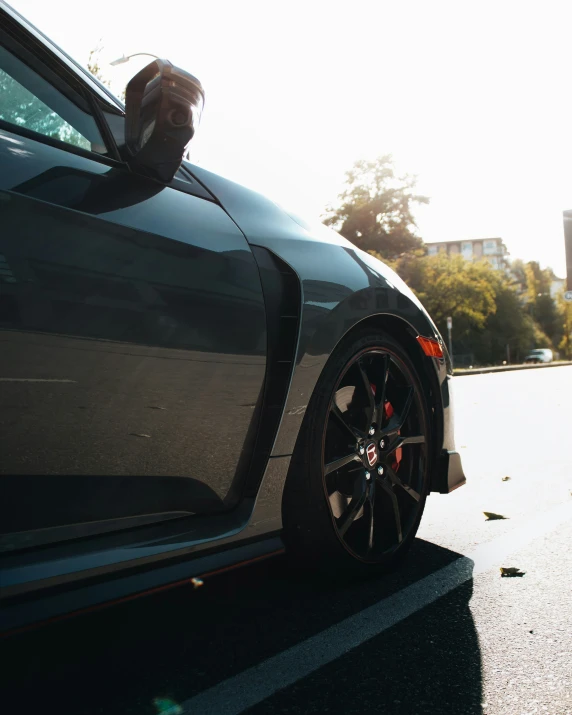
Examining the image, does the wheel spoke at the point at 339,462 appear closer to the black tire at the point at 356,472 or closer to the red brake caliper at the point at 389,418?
the black tire at the point at 356,472

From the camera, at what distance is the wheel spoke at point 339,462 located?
7.70 ft

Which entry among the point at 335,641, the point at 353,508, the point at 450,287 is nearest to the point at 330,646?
the point at 335,641

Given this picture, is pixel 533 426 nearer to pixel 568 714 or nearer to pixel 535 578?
pixel 535 578

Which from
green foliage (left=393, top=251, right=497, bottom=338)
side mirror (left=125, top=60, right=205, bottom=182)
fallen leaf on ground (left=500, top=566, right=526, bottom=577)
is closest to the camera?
side mirror (left=125, top=60, right=205, bottom=182)

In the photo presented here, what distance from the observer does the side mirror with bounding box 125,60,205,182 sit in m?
1.76

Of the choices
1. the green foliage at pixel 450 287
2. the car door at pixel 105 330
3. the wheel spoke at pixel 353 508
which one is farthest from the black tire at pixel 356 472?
the green foliage at pixel 450 287

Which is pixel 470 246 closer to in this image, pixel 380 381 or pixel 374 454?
pixel 380 381

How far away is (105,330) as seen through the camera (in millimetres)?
1700

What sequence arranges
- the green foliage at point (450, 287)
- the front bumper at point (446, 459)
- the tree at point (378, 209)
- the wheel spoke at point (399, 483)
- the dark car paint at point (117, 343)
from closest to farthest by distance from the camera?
the dark car paint at point (117, 343) < the wheel spoke at point (399, 483) < the front bumper at point (446, 459) < the green foliage at point (450, 287) < the tree at point (378, 209)

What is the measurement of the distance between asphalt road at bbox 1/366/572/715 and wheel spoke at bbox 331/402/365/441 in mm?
537

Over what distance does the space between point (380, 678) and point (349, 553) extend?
581 mm

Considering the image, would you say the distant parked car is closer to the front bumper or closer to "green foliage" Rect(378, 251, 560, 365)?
"green foliage" Rect(378, 251, 560, 365)

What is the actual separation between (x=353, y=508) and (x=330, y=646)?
0.50m

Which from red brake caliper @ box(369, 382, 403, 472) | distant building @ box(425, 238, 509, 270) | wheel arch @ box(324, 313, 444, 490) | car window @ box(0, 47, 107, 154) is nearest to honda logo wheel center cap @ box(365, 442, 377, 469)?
red brake caliper @ box(369, 382, 403, 472)
